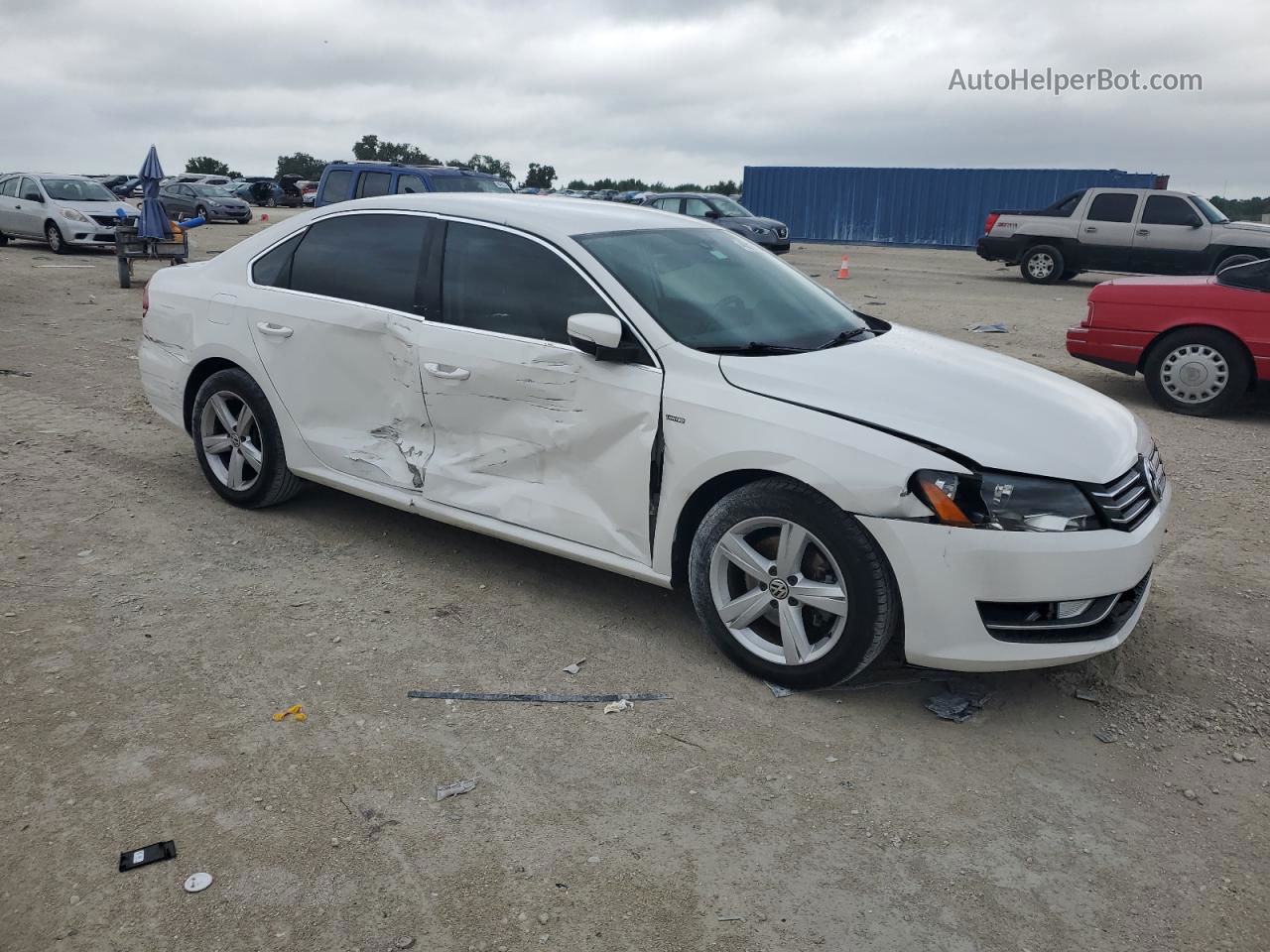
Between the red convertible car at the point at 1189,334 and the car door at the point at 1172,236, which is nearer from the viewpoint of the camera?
the red convertible car at the point at 1189,334

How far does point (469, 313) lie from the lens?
14.3 ft

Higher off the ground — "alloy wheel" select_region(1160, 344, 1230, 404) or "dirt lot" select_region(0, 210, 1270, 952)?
"alloy wheel" select_region(1160, 344, 1230, 404)

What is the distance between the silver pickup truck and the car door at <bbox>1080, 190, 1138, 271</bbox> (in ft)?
0.06

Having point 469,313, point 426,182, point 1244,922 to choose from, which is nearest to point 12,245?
point 426,182

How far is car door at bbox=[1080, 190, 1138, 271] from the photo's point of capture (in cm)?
1764

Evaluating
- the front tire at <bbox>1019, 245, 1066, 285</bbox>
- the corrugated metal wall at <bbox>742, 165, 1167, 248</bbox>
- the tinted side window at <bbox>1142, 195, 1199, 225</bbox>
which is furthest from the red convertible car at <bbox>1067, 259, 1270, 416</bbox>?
the corrugated metal wall at <bbox>742, 165, 1167, 248</bbox>

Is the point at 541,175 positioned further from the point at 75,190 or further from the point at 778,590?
the point at 778,590

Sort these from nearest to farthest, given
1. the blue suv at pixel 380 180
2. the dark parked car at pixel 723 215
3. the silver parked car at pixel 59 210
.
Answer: the blue suv at pixel 380 180 < the silver parked car at pixel 59 210 < the dark parked car at pixel 723 215

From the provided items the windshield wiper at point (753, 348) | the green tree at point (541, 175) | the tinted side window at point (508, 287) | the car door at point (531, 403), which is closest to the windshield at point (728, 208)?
the tinted side window at point (508, 287)

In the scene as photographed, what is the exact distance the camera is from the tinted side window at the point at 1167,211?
1716 cm

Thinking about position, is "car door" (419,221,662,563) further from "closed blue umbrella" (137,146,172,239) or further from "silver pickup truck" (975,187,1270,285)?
"silver pickup truck" (975,187,1270,285)

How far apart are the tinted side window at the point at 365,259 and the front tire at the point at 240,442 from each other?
65cm

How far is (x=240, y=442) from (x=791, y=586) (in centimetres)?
316

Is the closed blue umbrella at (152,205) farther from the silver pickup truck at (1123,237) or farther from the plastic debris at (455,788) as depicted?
the plastic debris at (455,788)
